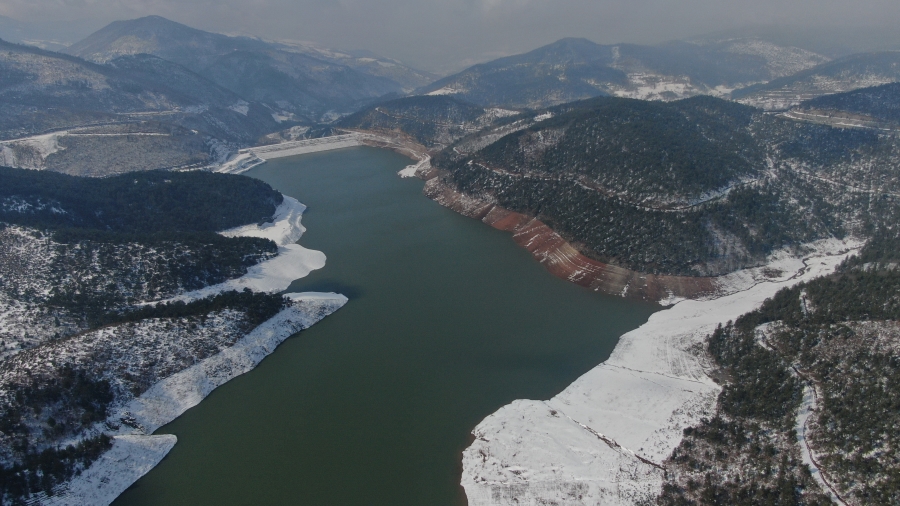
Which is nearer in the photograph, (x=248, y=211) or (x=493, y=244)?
(x=493, y=244)

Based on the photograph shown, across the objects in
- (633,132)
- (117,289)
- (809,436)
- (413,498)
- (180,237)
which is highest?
(633,132)

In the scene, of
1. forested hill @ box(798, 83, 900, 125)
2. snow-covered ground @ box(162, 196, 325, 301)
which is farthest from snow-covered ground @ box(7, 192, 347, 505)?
forested hill @ box(798, 83, 900, 125)

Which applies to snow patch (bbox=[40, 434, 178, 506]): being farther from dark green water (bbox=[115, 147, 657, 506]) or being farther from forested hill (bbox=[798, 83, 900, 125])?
forested hill (bbox=[798, 83, 900, 125])

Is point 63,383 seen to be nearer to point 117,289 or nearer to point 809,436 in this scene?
point 117,289

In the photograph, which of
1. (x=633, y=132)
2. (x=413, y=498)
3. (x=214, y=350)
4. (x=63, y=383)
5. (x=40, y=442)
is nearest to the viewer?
(x=413, y=498)

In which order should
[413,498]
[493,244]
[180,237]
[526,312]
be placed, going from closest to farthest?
[413,498] → [526,312] → [180,237] → [493,244]

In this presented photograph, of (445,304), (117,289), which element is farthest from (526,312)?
(117,289)
